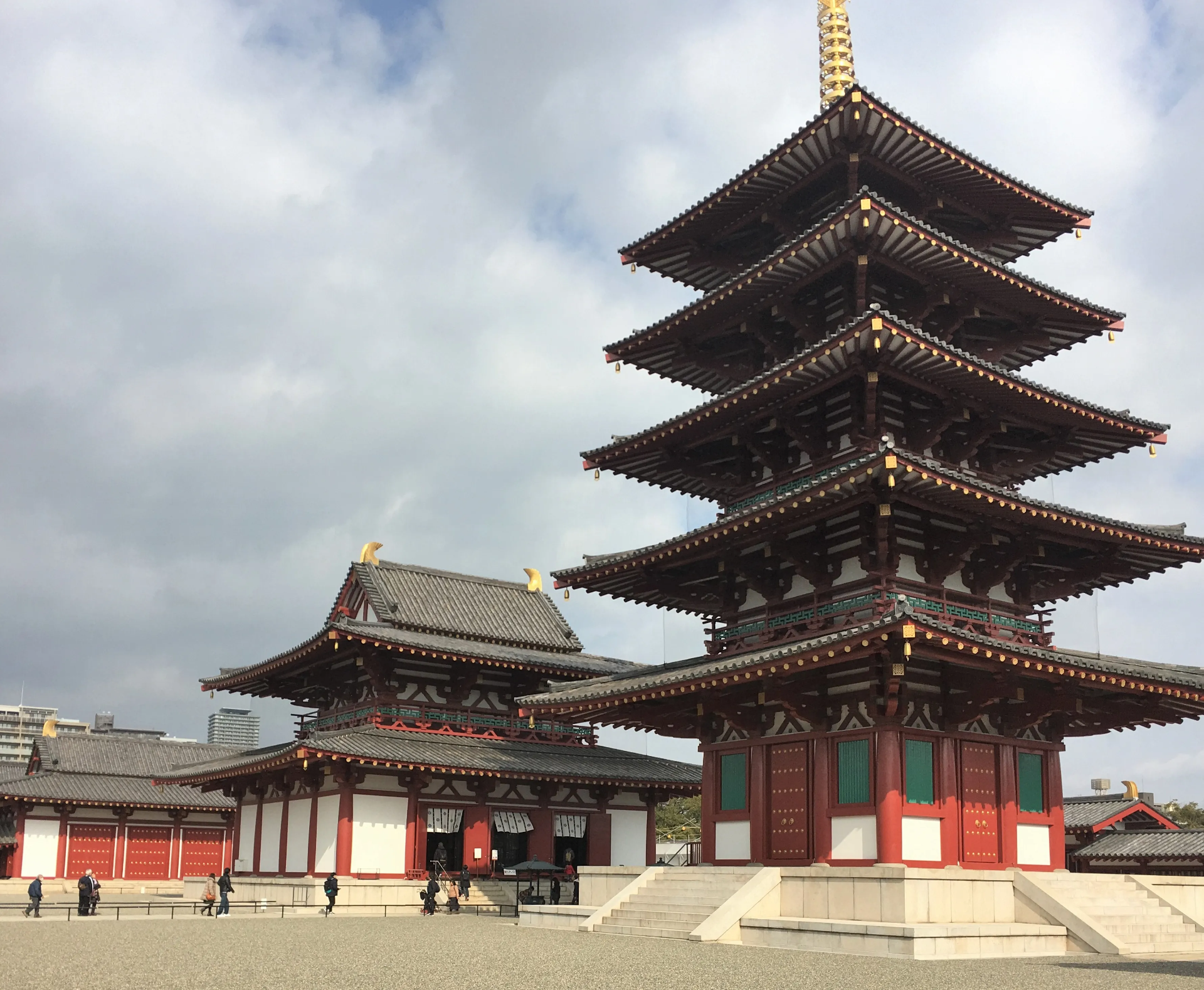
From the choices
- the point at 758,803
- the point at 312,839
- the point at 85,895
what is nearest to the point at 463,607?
the point at 312,839

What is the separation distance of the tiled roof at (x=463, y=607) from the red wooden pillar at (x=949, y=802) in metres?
24.4

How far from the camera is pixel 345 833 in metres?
41.2

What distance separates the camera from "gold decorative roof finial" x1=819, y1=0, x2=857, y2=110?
38750mm

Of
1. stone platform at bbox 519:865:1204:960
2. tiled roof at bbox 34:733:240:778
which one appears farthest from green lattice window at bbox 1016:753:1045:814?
tiled roof at bbox 34:733:240:778

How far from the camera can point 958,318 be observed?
33531mm

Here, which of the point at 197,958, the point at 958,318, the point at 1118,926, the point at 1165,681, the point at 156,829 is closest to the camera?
the point at 197,958

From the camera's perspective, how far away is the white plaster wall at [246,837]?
157 ft

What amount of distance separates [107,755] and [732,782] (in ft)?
163

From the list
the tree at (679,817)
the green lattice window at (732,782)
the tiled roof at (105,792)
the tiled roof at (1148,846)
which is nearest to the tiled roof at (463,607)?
the tiled roof at (105,792)

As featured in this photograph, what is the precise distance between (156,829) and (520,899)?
32745mm

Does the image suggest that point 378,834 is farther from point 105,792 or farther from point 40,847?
point 40,847

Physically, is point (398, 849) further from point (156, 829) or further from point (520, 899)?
point (156, 829)

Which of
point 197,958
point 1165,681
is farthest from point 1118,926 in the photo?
point 197,958

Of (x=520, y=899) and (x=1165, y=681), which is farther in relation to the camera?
(x=520, y=899)
